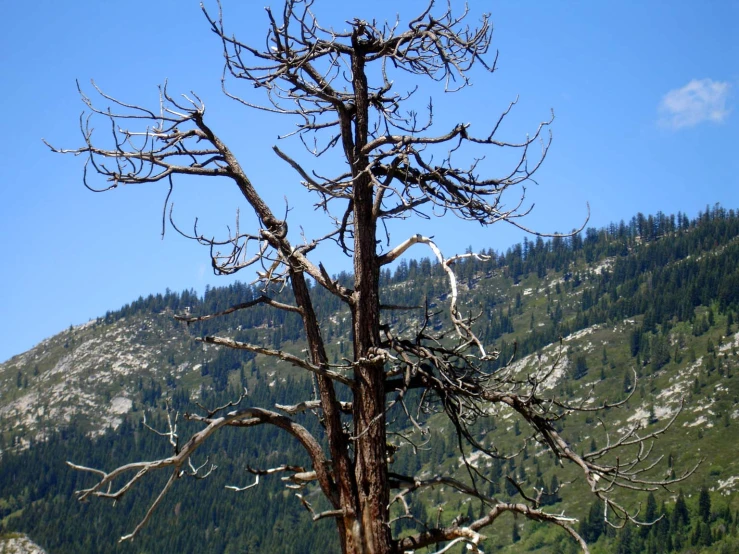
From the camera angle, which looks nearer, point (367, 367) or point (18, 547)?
point (367, 367)

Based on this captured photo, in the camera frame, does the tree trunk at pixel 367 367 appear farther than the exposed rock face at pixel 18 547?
No

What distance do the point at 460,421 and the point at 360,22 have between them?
3764mm

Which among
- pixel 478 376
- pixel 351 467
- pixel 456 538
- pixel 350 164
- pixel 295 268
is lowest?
pixel 456 538

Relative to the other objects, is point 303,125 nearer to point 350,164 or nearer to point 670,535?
point 350,164

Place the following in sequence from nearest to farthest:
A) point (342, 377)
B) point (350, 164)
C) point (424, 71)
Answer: point (342, 377) < point (350, 164) < point (424, 71)

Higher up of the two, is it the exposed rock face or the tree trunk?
the tree trunk

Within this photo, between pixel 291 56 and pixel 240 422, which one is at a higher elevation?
pixel 291 56

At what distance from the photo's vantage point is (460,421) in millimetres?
8812

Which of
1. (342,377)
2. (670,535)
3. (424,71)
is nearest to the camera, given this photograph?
(342,377)

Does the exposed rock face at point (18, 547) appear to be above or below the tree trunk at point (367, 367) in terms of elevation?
below

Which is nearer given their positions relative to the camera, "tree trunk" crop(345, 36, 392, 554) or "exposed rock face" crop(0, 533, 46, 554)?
"tree trunk" crop(345, 36, 392, 554)

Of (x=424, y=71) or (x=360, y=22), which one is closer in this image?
(x=360, y=22)

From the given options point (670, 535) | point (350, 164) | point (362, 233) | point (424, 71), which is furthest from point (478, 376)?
point (670, 535)

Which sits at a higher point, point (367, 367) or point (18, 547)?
point (367, 367)
